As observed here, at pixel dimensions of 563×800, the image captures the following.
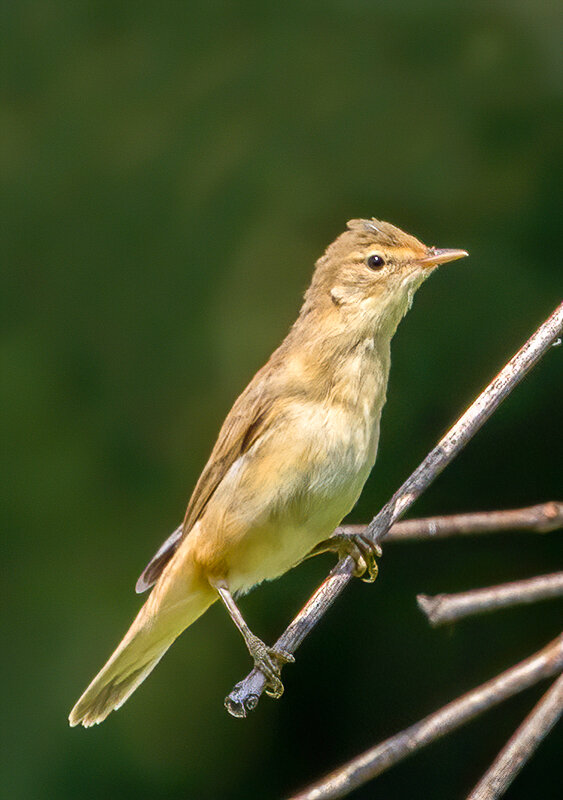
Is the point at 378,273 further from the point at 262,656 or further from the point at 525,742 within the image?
the point at 525,742

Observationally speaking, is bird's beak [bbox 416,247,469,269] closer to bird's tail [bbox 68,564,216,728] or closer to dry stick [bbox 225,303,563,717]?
dry stick [bbox 225,303,563,717]

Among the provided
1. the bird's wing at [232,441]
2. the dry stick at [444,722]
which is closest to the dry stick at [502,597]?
the dry stick at [444,722]

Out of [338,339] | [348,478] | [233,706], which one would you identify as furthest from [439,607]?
[338,339]

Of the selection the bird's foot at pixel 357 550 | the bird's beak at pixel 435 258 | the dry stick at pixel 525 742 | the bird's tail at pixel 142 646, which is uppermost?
the bird's beak at pixel 435 258

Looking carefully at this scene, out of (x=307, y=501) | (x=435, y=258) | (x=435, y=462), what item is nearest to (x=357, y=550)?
(x=307, y=501)

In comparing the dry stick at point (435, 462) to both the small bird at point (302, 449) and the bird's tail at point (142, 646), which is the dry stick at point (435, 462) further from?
the bird's tail at point (142, 646)

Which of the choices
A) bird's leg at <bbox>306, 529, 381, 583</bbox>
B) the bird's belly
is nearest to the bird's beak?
the bird's belly
